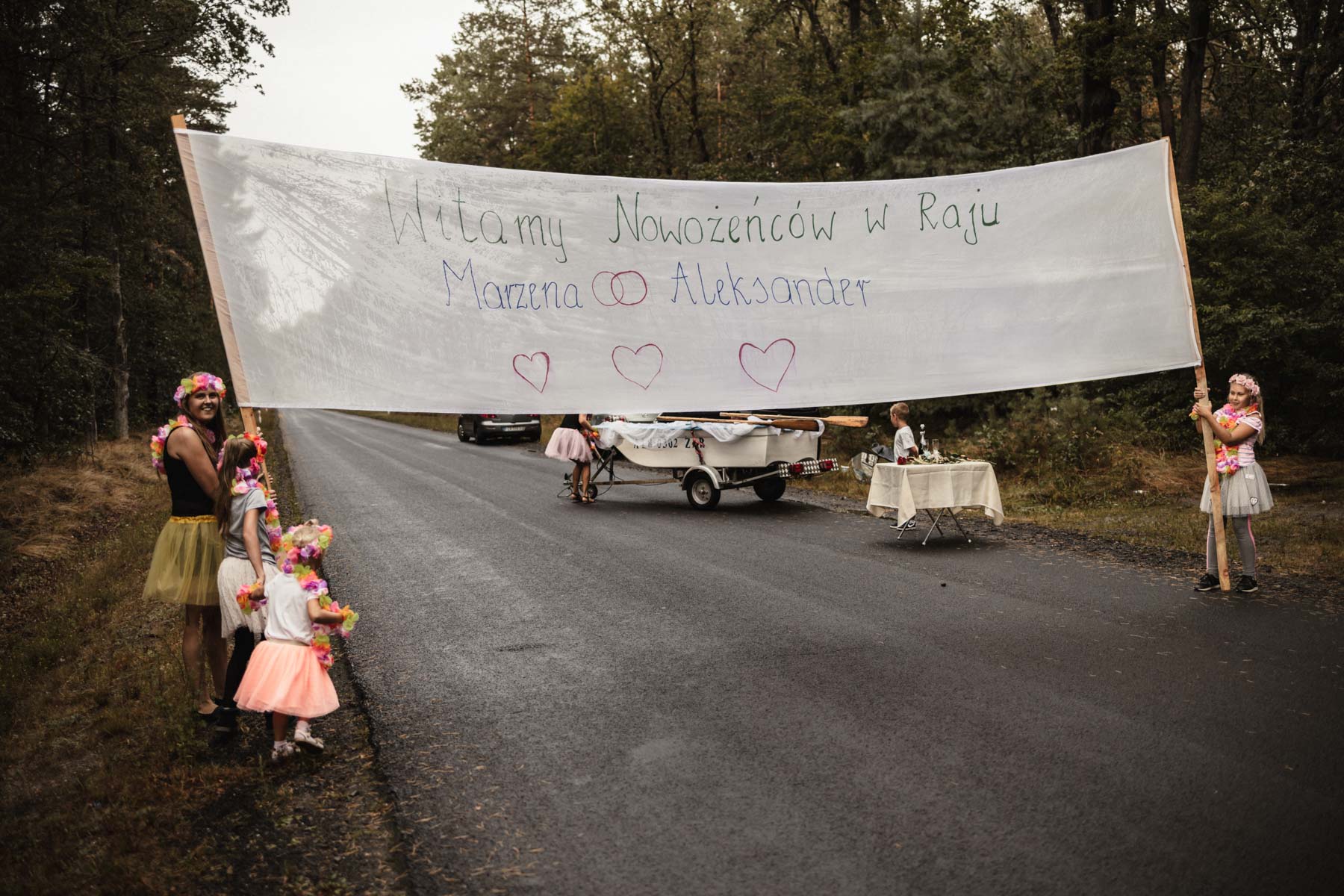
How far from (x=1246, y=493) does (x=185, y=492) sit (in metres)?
7.50

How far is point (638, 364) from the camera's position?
563 cm

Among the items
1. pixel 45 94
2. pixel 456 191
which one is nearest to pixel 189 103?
pixel 45 94

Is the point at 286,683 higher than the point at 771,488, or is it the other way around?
the point at 286,683

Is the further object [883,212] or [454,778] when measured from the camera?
[883,212]

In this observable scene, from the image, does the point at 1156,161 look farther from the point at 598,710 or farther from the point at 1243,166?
the point at 1243,166

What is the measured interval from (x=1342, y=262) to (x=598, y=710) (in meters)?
14.3

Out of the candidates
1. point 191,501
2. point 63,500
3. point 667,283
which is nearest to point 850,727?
point 667,283

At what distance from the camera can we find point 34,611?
355 inches

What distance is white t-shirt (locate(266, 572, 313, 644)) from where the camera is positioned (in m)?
4.61

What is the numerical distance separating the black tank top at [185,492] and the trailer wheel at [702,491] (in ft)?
31.8

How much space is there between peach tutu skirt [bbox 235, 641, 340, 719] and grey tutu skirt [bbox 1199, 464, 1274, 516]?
6.59m

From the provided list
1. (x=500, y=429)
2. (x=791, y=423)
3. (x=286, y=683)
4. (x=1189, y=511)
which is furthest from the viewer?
(x=500, y=429)

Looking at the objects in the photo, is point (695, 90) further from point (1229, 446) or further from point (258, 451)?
point (258, 451)

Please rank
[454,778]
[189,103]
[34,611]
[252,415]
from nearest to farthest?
[454,778] → [252,415] → [34,611] → [189,103]
